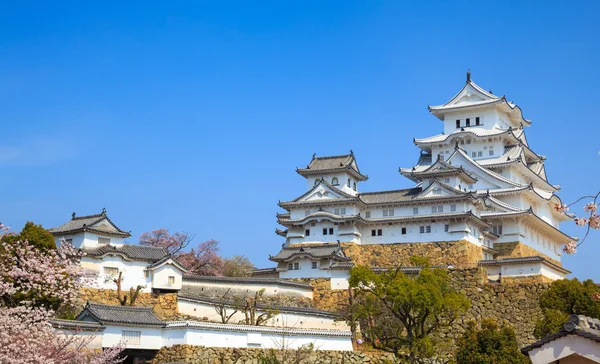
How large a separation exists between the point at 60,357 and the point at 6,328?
6.56 feet

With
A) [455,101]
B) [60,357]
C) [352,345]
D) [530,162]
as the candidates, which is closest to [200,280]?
[352,345]

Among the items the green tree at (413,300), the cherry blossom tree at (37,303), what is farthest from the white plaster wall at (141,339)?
the green tree at (413,300)

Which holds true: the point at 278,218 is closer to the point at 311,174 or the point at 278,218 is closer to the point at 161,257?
the point at 311,174

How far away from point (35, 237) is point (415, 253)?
23409 millimetres

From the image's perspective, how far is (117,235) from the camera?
39.7 meters

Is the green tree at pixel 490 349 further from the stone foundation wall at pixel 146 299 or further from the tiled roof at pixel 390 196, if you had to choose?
the tiled roof at pixel 390 196

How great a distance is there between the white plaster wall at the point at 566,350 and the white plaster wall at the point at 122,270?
89.4 ft

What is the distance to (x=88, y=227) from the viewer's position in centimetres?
3888

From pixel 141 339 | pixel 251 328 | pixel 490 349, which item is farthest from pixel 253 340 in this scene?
pixel 490 349

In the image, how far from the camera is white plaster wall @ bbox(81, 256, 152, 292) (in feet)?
123

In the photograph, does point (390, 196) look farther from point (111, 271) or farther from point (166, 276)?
point (111, 271)

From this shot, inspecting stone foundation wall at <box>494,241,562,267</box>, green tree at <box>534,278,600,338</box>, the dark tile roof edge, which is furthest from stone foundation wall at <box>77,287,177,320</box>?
stone foundation wall at <box>494,241,562,267</box>

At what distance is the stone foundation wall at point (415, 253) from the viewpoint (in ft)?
152

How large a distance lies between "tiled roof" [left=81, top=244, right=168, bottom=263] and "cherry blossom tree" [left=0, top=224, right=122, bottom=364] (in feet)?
3.86
